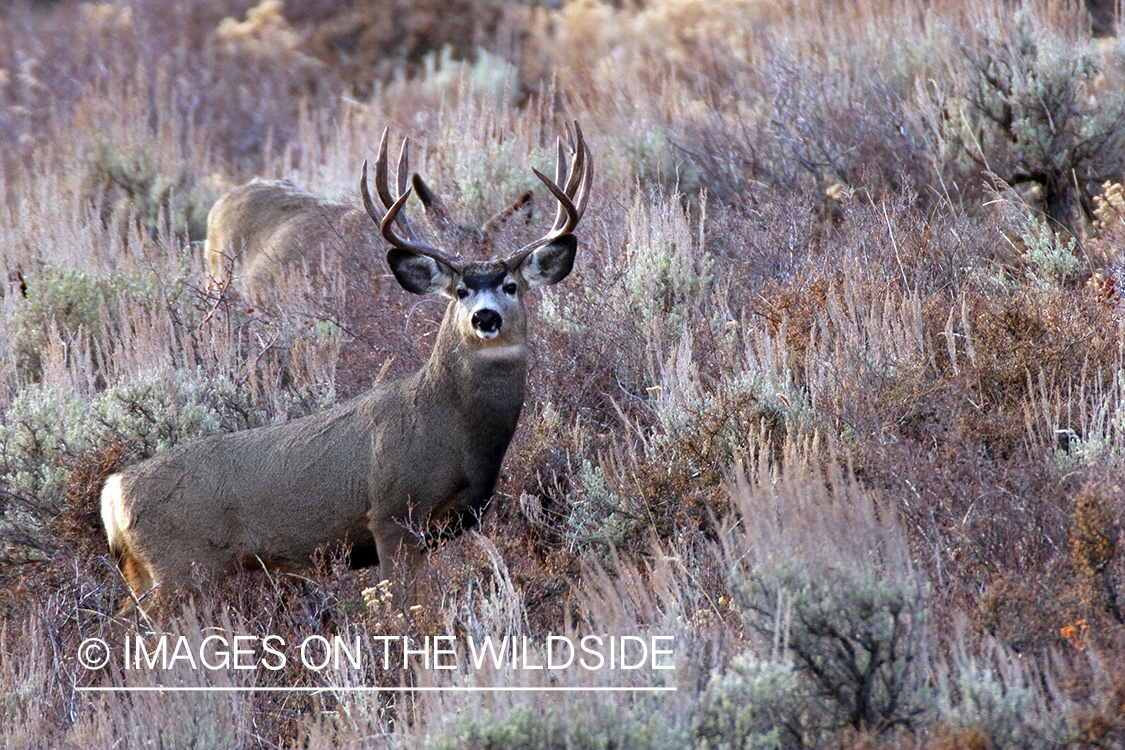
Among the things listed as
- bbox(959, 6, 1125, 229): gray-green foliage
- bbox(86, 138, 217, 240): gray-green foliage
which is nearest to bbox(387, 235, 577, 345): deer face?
bbox(959, 6, 1125, 229): gray-green foliage

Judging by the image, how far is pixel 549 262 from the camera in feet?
17.6

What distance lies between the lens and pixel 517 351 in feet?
16.9

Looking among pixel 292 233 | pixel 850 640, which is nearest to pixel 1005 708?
pixel 850 640

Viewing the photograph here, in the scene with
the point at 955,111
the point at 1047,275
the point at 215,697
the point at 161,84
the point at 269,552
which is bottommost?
the point at 215,697

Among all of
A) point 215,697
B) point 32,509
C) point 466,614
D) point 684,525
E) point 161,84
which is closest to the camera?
point 215,697

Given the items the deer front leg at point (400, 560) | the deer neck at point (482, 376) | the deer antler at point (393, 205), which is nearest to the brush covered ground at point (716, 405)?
the deer front leg at point (400, 560)

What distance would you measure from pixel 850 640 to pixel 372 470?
7.60 ft

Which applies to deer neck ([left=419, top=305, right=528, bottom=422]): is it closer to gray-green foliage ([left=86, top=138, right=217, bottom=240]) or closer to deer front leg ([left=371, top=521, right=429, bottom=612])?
deer front leg ([left=371, top=521, right=429, bottom=612])

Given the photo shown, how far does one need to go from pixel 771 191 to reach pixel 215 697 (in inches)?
205

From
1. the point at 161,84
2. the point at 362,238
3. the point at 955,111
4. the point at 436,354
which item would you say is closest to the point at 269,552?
the point at 436,354

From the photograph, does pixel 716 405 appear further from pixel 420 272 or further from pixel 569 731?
pixel 569 731

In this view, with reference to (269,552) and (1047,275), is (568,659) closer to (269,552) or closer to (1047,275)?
(269,552)

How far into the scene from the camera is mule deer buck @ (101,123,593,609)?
4.89m

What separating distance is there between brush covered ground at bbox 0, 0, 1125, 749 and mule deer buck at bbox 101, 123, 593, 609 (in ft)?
0.57
